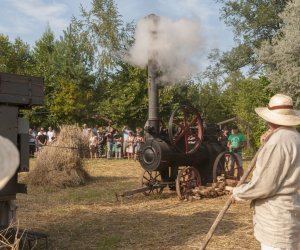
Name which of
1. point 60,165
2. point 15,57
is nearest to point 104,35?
point 15,57

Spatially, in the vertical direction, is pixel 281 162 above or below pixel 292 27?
below

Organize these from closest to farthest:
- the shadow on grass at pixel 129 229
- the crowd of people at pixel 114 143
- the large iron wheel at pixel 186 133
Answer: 1. the shadow on grass at pixel 129 229
2. the large iron wheel at pixel 186 133
3. the crowd of people at pixel 114 143

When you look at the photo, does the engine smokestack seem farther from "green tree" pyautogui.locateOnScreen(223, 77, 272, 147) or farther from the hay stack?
"green tree" pyautogui.locateOnScreen(223, 77, 272, 147)

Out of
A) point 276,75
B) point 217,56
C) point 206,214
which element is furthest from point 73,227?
point 217,56

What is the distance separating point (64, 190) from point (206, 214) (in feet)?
13.6

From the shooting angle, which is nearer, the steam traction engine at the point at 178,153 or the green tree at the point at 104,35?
the steam traction engine at the point at 178,153

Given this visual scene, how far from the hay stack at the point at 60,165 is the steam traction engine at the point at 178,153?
231 cm

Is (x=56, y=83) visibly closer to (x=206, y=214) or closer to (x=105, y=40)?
(x=105, y=40)

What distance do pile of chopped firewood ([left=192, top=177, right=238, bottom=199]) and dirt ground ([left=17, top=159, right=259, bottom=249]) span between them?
16 cm

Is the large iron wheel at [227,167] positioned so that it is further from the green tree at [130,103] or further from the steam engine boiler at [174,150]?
the green tree at [130,103]

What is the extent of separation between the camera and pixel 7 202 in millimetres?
5188

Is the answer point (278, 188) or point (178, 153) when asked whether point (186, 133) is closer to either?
point (178, 153)

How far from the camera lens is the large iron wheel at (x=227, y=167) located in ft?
32.3

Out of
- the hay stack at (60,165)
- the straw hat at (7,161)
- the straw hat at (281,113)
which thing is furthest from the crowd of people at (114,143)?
the straw hat at (7,161)
